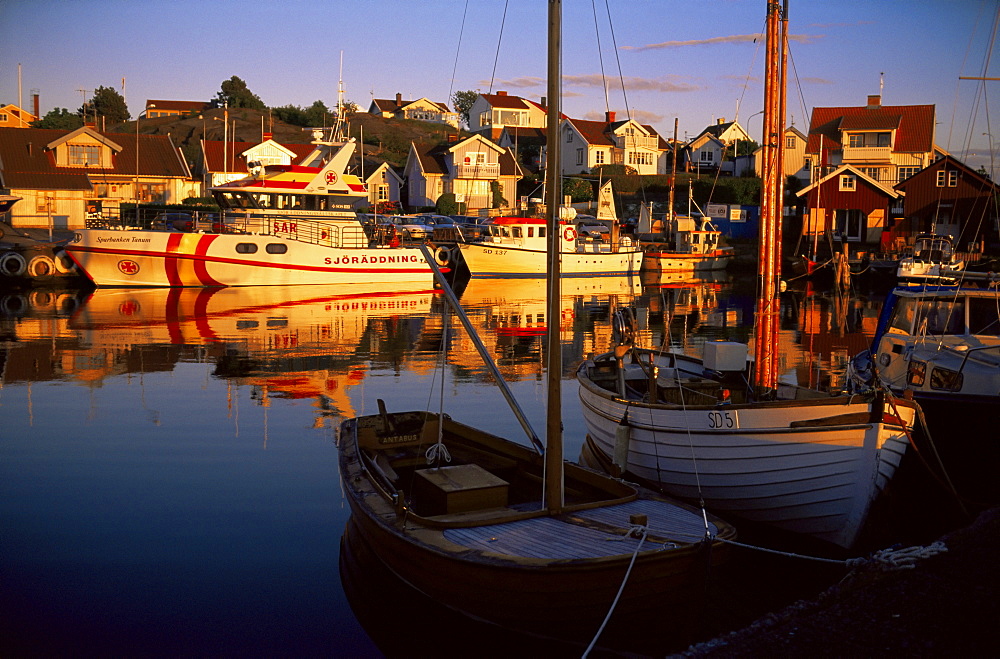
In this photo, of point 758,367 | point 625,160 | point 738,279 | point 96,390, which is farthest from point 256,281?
point 625,160

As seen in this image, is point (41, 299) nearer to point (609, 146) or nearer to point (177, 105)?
point (609, 146)

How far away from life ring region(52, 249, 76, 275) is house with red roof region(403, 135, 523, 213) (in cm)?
3505

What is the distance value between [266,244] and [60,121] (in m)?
68.5

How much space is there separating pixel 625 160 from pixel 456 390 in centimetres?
6275

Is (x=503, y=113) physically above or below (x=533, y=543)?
above

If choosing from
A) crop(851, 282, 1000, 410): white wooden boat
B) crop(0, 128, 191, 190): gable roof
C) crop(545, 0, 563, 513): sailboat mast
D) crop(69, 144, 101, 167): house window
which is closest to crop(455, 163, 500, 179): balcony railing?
→ crop(0, 128, 191, 190): gable roof

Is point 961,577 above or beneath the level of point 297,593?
above

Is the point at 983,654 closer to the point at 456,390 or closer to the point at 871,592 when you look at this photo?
the point at 871,592

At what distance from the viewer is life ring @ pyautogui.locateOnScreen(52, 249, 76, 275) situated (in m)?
39.5

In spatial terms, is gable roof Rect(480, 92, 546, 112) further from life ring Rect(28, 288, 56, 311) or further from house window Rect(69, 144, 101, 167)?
life ring Rect(28, 288, 56, 311)

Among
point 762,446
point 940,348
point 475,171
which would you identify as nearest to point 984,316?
point 940,348

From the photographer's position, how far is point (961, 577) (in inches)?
298

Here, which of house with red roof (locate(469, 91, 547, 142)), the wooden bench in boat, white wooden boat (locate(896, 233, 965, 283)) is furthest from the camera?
house with red roof (locate(469, 91, 547, 142))

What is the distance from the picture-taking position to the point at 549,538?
779cm
